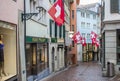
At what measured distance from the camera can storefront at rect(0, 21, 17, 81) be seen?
1598cm

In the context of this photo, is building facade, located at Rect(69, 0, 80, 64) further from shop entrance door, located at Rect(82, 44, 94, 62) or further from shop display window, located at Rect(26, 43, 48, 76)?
shop display window, located at Rect(26, 43, 48, 76)

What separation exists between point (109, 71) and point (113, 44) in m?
2.31

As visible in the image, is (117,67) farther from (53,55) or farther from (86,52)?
(86,52)

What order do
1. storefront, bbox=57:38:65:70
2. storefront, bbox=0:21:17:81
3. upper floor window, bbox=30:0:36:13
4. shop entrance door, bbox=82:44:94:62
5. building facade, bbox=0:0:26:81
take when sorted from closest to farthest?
building facade, bbox=0:0:26:81 < storefront, bbox=0:21:17:81 < upper floor window, bbox=30:0:36:13 < storefront, bbox=57:38:65:70 < shop entrance door, bbox=82:44:94:62

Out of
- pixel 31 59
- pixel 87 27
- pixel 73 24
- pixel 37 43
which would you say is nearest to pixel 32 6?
pixel 37 43

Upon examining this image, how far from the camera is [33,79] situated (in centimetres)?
2319

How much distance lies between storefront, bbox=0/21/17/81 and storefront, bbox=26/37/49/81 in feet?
11.6

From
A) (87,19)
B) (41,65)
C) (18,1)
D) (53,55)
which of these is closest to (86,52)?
(87,19)

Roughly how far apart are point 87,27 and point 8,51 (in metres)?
67.2

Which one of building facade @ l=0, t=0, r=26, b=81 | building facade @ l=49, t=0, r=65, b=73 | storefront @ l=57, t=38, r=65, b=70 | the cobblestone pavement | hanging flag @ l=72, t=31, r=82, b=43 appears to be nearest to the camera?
building facade @ l=0, t=0, r=26, b=81

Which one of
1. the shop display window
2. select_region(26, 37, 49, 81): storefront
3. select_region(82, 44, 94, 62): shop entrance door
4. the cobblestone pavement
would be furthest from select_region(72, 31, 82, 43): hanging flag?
select_region(82, 44, 94, 62): shop entrance door

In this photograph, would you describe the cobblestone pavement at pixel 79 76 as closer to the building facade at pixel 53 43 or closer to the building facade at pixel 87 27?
the building facade at pixel 53 43

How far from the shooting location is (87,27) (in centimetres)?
8325

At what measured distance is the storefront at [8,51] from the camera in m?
16.0
